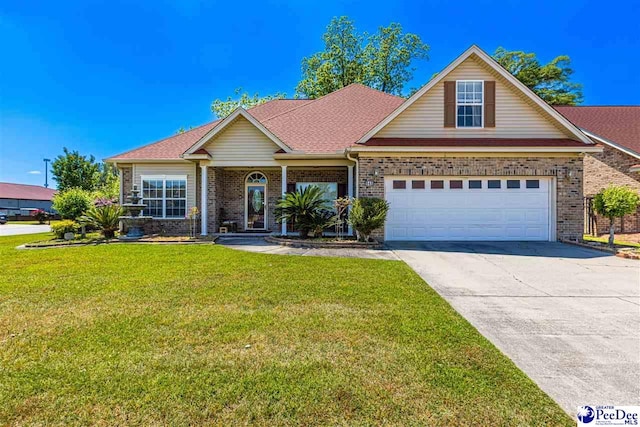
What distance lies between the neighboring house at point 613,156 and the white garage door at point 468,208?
6.38 metres

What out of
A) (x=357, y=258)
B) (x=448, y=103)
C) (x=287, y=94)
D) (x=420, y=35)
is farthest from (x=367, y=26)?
(x=357, y=258)

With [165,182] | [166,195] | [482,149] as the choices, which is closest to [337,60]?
[165,182]

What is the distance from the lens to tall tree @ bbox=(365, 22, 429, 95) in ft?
99.4

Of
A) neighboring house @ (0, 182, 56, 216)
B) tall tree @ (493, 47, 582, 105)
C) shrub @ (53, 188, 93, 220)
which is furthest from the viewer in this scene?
neighboring house @ (0, 182, 56, 216)

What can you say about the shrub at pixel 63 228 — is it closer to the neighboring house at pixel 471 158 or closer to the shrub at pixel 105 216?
the shrub at pixel 105 216

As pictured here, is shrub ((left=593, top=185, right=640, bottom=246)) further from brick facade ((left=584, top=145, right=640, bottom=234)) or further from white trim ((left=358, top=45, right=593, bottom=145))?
brick facade ((left=584, top=145, right=640, bottom=234))

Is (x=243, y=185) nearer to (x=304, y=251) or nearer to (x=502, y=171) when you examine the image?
(x=304, y=251)

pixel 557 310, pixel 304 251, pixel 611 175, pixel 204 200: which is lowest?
pixel 557 310

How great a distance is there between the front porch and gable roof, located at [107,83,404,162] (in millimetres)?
1173

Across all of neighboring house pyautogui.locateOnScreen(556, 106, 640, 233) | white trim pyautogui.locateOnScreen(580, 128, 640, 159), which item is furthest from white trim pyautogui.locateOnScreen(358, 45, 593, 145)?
white trim pyautogui.locateOnScreen(580, 128, 640, 159)

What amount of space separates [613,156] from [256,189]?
17495mm

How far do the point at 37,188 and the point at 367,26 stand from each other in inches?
2574

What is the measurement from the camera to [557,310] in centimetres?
485

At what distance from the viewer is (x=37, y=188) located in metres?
61.6
